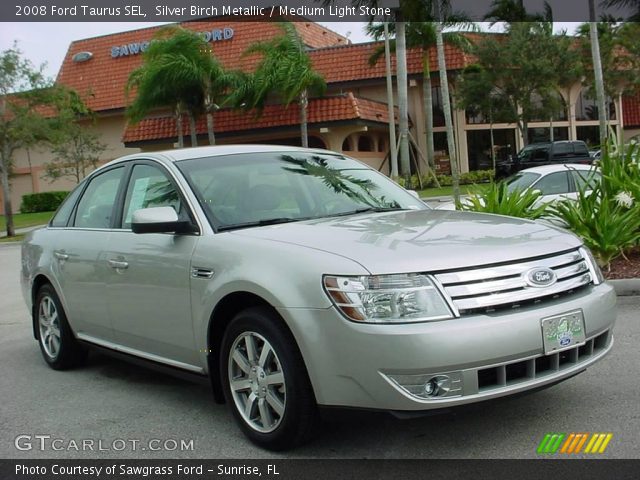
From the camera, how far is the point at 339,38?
43844 mm

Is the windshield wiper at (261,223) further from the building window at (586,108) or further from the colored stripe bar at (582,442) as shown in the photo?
the building window at (586,108)

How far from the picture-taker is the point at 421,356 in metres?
3.35

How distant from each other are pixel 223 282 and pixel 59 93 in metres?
24.0

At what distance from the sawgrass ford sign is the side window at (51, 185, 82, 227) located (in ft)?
112

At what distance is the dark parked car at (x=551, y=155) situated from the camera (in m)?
24.5

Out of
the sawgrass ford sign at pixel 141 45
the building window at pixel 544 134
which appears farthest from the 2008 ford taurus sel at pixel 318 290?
the building window at pixel 544 134

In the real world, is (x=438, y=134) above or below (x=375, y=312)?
above

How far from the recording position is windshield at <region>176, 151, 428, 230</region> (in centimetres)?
467

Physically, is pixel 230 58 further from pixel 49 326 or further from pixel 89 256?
pixel 89 256

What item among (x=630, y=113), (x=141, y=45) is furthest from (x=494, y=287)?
(x=630, y=113)

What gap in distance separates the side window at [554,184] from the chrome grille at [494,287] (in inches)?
387

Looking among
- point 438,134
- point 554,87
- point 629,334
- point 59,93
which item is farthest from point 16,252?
point 554,87

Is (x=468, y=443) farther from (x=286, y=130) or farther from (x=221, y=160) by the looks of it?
(x=286, y=130)

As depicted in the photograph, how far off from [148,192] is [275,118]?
93.4 feet
